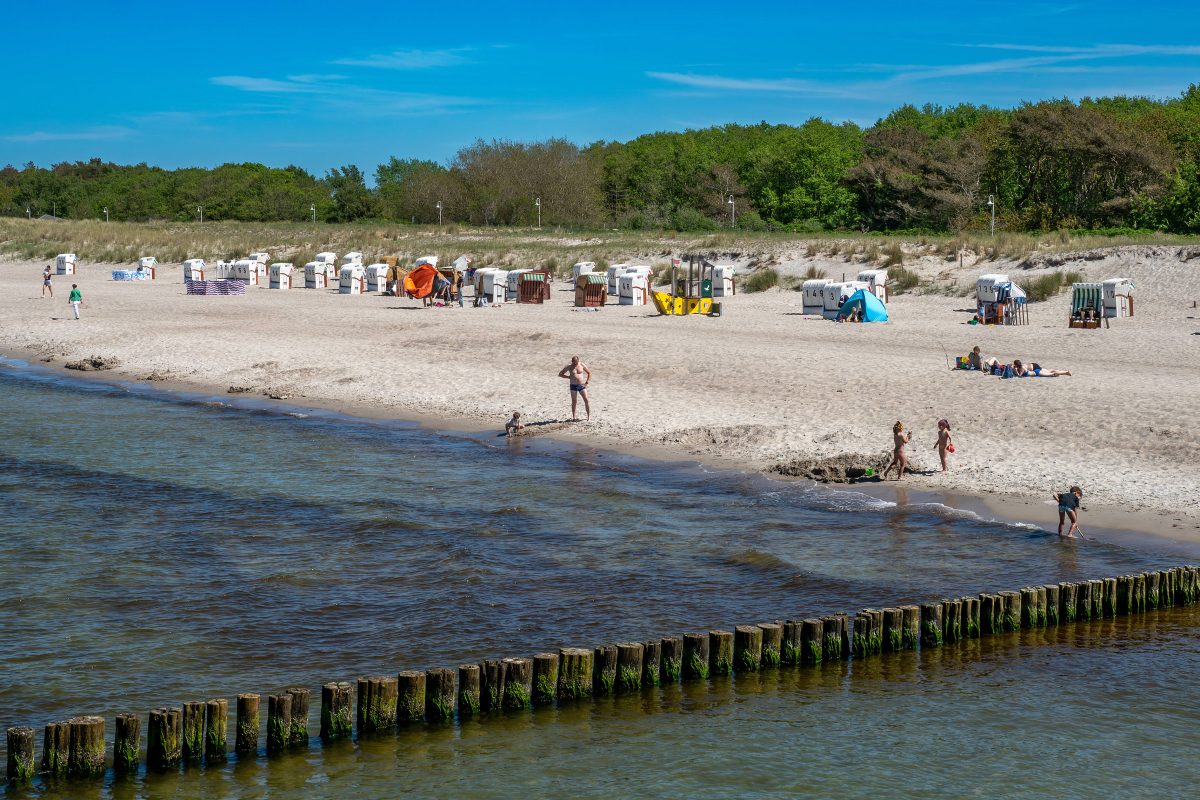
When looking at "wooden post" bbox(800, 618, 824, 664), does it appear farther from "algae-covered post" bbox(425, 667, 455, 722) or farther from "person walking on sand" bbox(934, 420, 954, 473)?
"person walking on sand" bbox(934, 420, 954, 473)

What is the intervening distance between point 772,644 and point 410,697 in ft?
11.7

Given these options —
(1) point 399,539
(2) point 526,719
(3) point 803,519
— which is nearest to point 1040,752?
(2) point 526,719

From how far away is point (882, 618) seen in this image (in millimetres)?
13086

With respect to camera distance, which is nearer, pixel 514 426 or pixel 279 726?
pixel 279 726

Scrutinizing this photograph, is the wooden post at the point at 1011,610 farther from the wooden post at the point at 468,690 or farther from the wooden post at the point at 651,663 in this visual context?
the wooden post at the point at 468,690

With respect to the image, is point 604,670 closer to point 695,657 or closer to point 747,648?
point 695,657

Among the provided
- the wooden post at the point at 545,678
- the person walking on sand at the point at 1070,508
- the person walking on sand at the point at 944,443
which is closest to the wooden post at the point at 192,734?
the wooden post at the point at 545,678

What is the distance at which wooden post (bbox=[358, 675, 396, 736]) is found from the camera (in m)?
11.1

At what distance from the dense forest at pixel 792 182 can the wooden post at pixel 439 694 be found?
51.0 meters

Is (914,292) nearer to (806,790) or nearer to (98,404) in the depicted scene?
(98,404)

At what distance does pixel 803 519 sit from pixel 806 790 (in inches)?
322

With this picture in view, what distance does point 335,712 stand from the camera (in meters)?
11.0

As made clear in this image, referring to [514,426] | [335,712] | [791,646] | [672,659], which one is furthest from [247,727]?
[514,426]

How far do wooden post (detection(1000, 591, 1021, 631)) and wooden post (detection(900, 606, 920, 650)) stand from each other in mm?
1052
